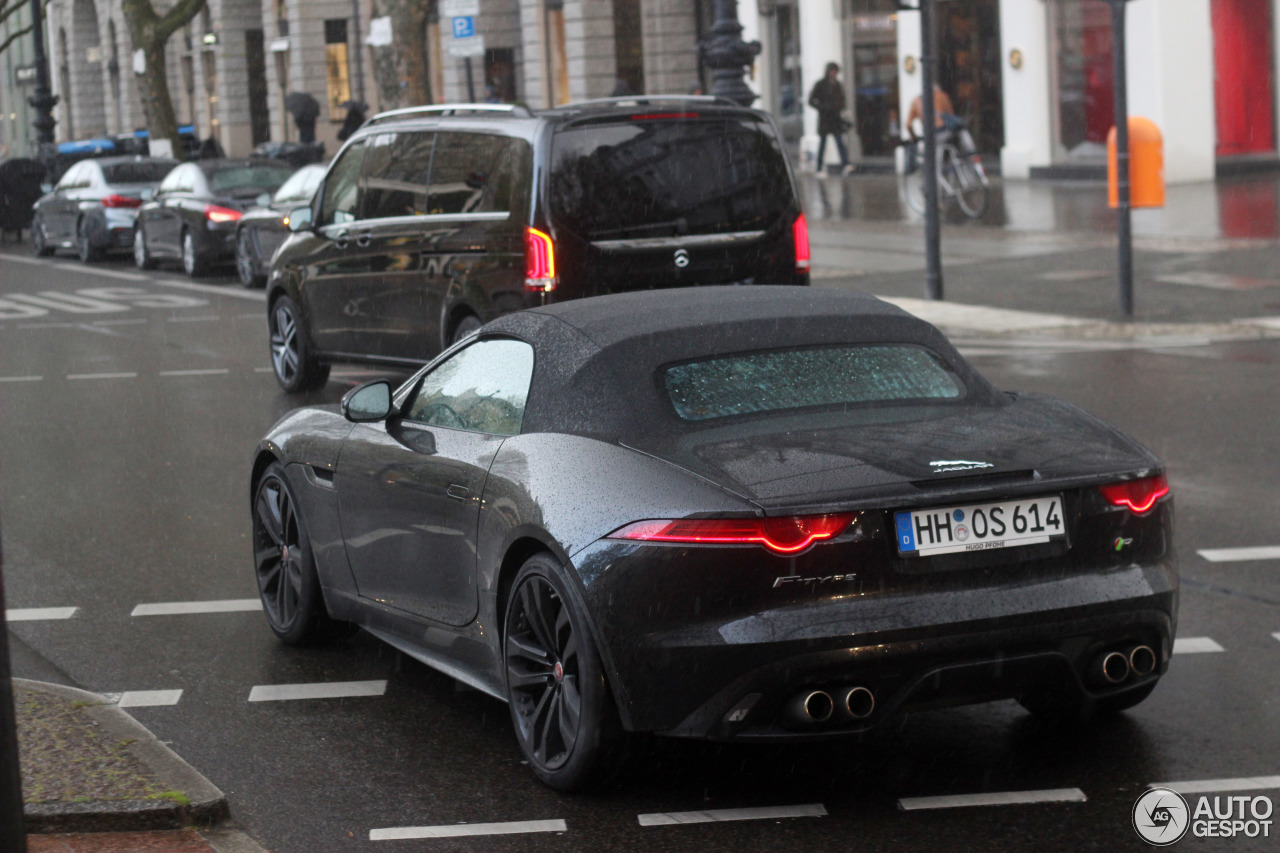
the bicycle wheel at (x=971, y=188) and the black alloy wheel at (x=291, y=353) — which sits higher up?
the bicycle wheel at (x=971, y=188)

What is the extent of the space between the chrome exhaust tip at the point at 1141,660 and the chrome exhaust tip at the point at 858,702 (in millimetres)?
745

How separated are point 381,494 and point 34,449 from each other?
6.35m

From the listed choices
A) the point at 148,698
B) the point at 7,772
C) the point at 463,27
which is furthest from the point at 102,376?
the point at 7,772

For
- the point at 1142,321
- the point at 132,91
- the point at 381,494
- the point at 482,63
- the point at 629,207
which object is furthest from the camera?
the point at 132,91

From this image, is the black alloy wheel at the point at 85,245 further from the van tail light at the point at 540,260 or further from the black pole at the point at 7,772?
the black pole at the point at 7,772

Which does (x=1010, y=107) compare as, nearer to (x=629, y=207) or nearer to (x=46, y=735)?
(x=629, y=207)

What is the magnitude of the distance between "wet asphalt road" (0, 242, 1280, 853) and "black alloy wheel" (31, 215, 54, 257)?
20.0 meters

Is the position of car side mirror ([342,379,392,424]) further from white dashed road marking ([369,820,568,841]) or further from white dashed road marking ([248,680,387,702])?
white dashed road marking ([369,820,568,841])

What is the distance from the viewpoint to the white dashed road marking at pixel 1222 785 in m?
5.09

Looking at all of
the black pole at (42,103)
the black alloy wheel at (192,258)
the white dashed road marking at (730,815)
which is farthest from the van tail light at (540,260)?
the black pole at (42,103)

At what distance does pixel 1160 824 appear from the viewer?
4.84m

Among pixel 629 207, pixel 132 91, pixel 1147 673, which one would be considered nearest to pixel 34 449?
pixel 629 207

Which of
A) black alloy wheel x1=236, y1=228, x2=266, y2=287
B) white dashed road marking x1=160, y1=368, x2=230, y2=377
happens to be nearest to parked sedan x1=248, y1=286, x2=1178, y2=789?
white dashed road marking x1=160, y1=368, x2=230, y2=377

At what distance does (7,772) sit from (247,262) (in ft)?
65.2
